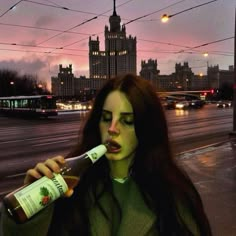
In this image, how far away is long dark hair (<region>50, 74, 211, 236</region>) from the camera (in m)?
1.65

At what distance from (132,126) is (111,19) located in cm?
2689

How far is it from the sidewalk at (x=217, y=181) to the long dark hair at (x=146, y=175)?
2.98m

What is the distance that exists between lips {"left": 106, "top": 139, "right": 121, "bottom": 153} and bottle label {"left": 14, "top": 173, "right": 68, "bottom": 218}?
311 millimetres

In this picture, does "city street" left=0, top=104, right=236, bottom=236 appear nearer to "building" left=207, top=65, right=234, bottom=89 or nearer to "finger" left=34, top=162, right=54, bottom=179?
"finger" left=34, top=162, right=54, bottom=179

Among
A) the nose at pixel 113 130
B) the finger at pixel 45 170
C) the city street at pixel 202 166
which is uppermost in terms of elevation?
the nose at pixel 113 130

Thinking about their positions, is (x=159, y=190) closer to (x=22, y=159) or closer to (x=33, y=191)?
(x=33, y=191)

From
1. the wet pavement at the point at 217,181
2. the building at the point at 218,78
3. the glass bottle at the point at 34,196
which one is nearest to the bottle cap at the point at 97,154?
the glass bottle at the point at 34,196

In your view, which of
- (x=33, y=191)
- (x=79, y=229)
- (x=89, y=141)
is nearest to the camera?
(x=33, y=191)

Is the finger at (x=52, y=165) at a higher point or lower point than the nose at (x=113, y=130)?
lower

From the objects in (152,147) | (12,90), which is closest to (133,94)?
(152,147)

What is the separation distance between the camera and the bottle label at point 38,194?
131 cm

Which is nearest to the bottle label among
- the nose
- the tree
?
the nose

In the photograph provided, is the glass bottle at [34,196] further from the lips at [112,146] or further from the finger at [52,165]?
the lips at [112,146]

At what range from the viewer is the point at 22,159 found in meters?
12.9
